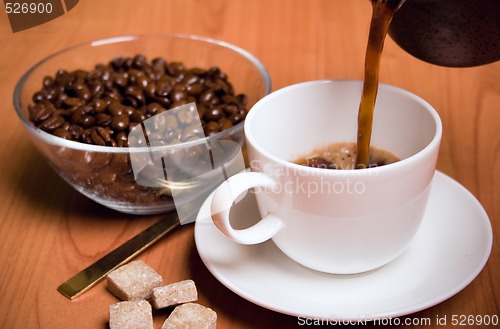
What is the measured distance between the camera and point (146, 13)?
5.49 ft

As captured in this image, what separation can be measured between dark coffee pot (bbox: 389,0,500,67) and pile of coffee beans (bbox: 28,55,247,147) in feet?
0.99

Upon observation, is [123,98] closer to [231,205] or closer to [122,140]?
[122,140]

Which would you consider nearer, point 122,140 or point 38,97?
point 122,140

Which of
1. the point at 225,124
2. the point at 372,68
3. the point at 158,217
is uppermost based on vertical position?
the point at 372,68

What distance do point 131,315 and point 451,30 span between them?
55cm

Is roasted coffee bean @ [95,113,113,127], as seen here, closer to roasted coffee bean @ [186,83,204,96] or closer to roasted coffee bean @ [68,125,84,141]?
roasted coffee bean @ [68,125,84,141]

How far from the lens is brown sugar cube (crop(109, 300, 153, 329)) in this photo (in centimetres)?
77

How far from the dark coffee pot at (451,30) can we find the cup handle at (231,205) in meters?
0.31

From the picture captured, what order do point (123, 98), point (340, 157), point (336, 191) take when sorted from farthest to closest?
point (123, 98)
point (340, 157)
point (336, 191)

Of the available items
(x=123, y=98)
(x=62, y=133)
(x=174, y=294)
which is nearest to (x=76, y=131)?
(x=62, y=133)

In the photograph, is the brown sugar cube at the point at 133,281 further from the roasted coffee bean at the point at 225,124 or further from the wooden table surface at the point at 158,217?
the roasted coffee bean at the point at 225,124

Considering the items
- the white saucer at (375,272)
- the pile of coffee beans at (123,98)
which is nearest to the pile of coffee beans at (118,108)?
the pile of coffee beans at (123,98)

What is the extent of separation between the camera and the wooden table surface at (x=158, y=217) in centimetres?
84

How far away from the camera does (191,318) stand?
76 centimetres
